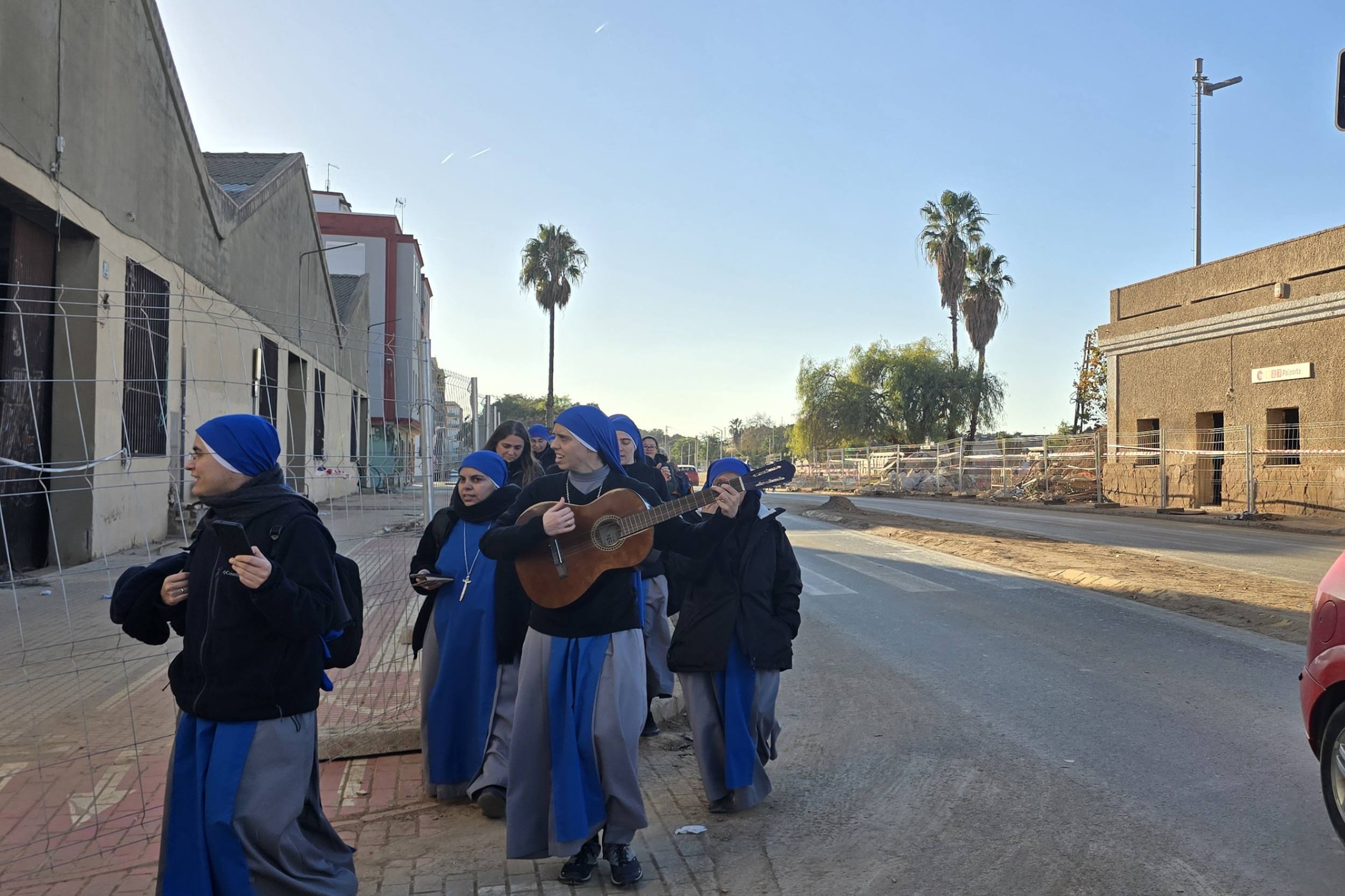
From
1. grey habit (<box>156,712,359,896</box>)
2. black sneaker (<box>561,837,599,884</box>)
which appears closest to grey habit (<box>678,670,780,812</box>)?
black sneaker (<box>561,837,599,884</box>)

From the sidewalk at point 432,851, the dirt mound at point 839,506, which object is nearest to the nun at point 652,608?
the sidewalk at point 432,851

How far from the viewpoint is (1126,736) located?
5730 millimetres

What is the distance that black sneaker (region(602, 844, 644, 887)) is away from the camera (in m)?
3.82

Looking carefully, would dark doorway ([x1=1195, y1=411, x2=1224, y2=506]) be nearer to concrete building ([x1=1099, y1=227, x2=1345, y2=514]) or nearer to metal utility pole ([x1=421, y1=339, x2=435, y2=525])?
concrete building ([x1=1099, y1=227, x2=1345, y2=514])

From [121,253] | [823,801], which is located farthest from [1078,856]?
[121,253]

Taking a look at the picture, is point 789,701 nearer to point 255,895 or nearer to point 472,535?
point 472,535

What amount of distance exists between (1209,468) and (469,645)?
90.2ft

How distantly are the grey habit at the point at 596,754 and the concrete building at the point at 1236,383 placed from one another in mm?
23928

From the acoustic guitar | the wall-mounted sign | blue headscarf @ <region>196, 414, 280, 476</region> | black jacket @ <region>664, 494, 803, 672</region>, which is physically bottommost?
black jacket @ <region>664, 494, 803, 672</region>

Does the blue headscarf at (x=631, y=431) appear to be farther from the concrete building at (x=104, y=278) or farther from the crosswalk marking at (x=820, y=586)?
the crosswalk marking at (x=820, y=586)

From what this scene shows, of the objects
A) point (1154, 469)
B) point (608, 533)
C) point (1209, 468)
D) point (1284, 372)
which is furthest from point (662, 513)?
point (1154, 469)

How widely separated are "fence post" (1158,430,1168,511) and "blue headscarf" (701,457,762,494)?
25508mm

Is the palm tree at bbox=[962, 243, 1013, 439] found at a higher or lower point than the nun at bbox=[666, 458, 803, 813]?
higher

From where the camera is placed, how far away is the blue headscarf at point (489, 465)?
16.9ft
